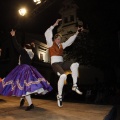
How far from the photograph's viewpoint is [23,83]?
4137mm

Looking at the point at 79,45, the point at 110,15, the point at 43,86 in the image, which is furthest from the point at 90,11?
the point at 43,86

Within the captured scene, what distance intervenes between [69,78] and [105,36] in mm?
13841

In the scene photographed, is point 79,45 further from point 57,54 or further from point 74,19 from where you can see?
point 57,54

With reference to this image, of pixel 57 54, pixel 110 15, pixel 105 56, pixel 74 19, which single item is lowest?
pixel 57 54

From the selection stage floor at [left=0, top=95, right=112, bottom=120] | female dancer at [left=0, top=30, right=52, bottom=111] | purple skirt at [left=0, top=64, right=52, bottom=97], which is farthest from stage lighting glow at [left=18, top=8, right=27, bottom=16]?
stage floor at [left=0, top=95, right=112, bottom=120]

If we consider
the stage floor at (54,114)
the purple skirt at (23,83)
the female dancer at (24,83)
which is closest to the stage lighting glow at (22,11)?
the female dancer at (24,83)

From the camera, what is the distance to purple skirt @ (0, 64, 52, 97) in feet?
13.3

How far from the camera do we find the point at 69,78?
31234 mm

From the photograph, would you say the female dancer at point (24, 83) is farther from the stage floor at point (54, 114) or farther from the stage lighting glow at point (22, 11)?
the stage lighting glow at point (22, 11)

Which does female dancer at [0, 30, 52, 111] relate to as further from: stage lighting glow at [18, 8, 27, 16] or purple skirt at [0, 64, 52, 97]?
stage lighting glow at [18, 8, 27, 16]

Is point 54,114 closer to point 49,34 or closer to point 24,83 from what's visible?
point 24,83

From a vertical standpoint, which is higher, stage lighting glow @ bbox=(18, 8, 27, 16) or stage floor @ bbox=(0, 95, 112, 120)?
stage lighting glow @ bbox=(18, 8, 27, 16)

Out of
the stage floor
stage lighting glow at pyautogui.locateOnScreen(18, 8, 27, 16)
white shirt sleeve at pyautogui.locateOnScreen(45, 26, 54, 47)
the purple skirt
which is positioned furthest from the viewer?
stage lighting glow at pyautogui.locateOnScreen(18, 8, 27, 16)

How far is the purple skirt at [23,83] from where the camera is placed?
4.04m
